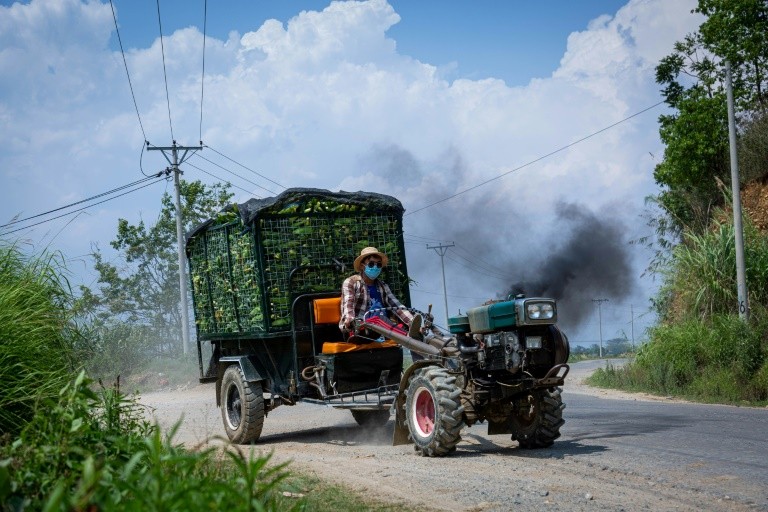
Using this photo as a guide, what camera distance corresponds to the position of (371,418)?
46.7 ft

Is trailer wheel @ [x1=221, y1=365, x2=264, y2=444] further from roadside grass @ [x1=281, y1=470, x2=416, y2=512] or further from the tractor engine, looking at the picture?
roadside grass @ [x1=281, y1=470, x2=416, y2=512]

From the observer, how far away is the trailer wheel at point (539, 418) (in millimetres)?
10547

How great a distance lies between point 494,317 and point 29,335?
4.69m

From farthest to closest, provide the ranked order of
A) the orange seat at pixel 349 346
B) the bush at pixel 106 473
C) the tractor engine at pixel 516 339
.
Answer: the orange seat at pixel 349 346 < the tractor engine at pixel 516 339 < the bush at pixel 106 473

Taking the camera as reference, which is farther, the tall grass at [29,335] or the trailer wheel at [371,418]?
the trailer wheel at [371,418]

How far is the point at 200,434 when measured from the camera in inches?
529

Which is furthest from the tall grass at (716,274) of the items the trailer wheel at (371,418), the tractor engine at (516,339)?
the tractor engine at (516,339)

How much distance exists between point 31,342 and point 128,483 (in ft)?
14.0

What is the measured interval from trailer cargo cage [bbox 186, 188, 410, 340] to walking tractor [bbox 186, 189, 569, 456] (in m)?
0.02

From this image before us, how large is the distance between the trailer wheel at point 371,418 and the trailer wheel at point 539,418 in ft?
11.2

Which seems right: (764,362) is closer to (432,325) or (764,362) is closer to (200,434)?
(432,325)

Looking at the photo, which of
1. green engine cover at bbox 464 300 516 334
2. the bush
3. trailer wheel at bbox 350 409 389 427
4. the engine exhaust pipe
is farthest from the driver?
the bush

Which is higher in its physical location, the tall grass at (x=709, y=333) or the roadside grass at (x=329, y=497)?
the tall grass at (x=709, y=333)

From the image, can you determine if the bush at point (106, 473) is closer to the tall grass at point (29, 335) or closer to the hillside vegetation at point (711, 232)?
the tall grass at point (29, 335)
